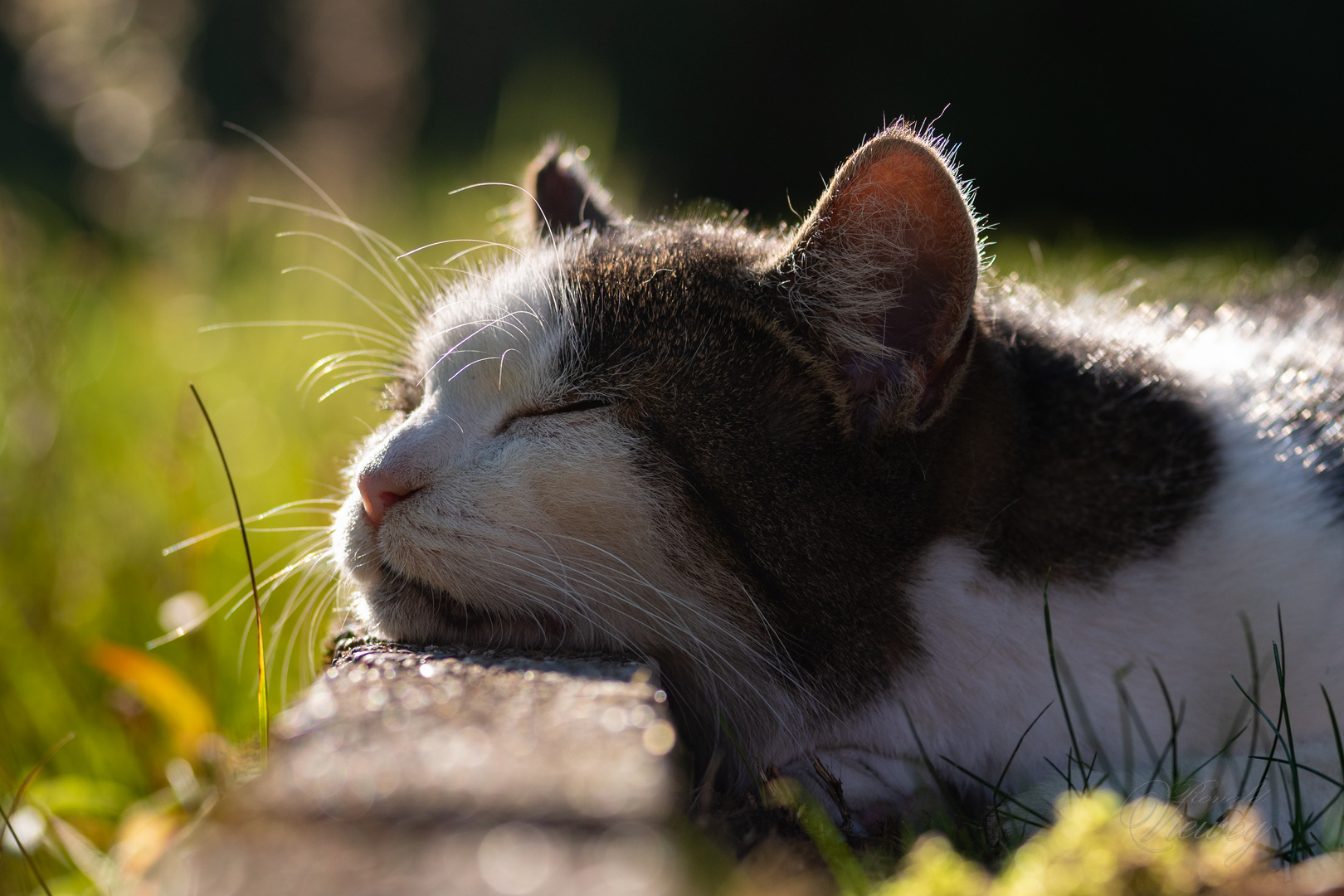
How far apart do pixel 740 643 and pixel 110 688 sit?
136cm

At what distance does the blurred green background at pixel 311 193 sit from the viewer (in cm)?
188

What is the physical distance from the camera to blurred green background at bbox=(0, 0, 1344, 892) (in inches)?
73.8

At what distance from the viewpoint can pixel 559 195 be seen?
1793 mm

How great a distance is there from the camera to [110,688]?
1952mm

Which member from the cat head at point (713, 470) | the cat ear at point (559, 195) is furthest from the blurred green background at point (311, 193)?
the cat head at point (713, 470)

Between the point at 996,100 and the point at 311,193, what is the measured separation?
4.60 meters

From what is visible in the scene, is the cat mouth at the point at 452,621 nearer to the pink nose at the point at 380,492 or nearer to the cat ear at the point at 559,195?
the pink nose at the point at 380,492

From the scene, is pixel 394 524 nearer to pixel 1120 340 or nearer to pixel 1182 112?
pixel 1120 340

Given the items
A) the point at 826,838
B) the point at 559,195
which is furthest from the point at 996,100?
the point at 826,838

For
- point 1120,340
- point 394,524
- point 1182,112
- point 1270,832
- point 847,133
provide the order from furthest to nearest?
point 847,133, point 1182,112, point 1120,340, point 394,524, point 1270,832

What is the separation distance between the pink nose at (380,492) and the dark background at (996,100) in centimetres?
515

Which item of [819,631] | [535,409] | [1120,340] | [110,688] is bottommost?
[110,688]

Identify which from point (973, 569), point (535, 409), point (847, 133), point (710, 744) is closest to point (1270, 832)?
point (973, 569)

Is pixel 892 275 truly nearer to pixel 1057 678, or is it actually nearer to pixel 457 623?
pixel 1057 678
